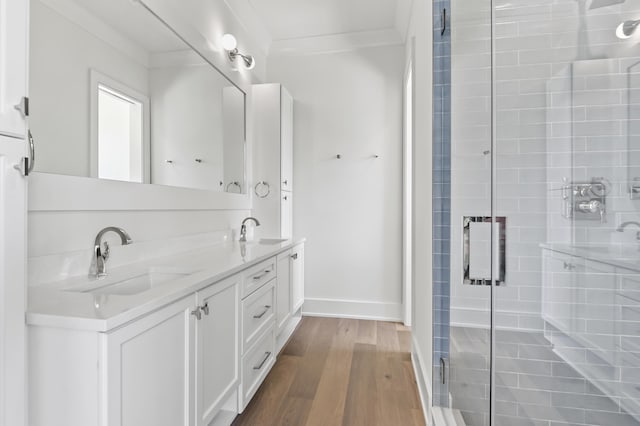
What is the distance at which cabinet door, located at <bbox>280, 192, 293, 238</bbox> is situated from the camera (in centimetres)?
314

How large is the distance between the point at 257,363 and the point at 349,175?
2053 mm

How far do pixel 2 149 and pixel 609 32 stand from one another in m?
1.85

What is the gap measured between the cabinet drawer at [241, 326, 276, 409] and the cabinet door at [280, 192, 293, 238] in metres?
1.18

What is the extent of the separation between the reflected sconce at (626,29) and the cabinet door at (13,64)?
1.75 m

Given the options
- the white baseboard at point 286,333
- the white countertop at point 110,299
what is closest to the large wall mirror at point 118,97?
the white countertop at point 110,299

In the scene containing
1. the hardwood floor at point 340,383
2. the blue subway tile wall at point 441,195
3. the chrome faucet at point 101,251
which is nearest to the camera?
the chrome faucet at point 101,251

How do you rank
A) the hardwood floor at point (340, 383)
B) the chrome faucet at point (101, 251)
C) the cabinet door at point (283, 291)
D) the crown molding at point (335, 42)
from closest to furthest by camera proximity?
the chrome faucet at point (101, 251), the hardwood floor at point (340, 383), the cabinet door at point (283, 291), the crown molding at point (335, 42)

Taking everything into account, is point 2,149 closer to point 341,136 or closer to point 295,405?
point 295,405

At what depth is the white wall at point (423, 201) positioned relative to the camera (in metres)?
1.78

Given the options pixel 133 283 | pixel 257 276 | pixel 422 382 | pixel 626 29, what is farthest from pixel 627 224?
pixel 133 283

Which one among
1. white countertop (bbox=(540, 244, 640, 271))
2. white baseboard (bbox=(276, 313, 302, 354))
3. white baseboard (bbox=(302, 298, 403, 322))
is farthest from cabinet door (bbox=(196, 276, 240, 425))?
white baseboard (bbox=(302, 298, 403, 322))

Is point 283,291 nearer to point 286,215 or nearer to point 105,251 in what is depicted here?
point 286,215

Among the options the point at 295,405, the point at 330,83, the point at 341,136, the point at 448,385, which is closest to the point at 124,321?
the point at 295,405

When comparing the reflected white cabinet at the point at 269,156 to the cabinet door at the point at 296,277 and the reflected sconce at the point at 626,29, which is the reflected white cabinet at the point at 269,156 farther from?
the reflected sconce at the point at 626,29
